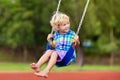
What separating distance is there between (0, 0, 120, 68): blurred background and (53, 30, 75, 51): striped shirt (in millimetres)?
22855

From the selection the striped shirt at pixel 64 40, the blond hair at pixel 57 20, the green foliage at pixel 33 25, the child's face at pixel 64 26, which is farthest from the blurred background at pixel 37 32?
the blond hair at pixel 57 20

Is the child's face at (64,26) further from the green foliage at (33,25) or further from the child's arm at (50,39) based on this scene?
the green foliage at (33,25)

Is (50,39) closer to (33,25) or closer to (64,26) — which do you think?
(64,26)

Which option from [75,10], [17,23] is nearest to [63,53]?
[75,10]

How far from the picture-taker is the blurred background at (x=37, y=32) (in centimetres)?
3244

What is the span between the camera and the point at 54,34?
707cm

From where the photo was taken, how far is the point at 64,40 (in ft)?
23.0

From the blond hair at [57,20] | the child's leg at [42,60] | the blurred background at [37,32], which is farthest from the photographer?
the blurred background at [37,32]

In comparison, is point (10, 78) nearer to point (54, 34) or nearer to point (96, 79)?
point (96, 79)

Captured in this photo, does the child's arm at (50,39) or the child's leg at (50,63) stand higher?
the child's arm at (50,39)

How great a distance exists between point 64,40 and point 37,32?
30315 mm

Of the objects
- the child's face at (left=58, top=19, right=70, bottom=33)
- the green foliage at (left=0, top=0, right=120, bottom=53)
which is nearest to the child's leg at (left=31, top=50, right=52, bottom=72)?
the child's face at (left=58, top=19, right=70, bottom=33)

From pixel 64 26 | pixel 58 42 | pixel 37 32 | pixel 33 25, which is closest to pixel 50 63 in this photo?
pixel 58 42

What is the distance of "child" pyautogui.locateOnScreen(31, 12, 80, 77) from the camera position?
6676 millimetres
